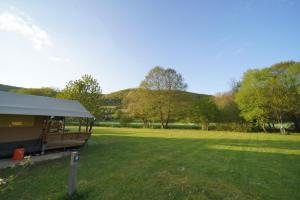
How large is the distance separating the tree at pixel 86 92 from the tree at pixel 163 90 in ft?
58.0

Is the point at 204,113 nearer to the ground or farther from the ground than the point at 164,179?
farther from the ground

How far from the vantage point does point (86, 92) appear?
23.5 m

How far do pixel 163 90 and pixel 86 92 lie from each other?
20.7 meters

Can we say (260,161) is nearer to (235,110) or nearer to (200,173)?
(200,173)

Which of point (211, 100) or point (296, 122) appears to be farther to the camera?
point (211, 100)

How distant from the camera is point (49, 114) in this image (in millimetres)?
10141

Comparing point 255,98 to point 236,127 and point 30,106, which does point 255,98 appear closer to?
point 236,127

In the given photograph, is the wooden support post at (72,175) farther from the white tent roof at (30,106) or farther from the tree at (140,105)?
the tree at (140,105)

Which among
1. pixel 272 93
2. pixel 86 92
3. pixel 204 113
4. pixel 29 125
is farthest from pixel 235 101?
pixel 29 125

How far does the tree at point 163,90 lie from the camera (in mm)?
40469

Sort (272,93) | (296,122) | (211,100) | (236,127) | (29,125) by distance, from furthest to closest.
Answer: (211,100), (236,127), (296,122), (272,93), (29,125)

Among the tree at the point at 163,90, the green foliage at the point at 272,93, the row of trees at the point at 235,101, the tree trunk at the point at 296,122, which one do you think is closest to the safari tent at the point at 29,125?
the tree at the point at 163,90

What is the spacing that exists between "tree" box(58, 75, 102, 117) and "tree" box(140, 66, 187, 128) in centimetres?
1768

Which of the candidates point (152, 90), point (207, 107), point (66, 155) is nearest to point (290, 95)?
point (207, 107)
